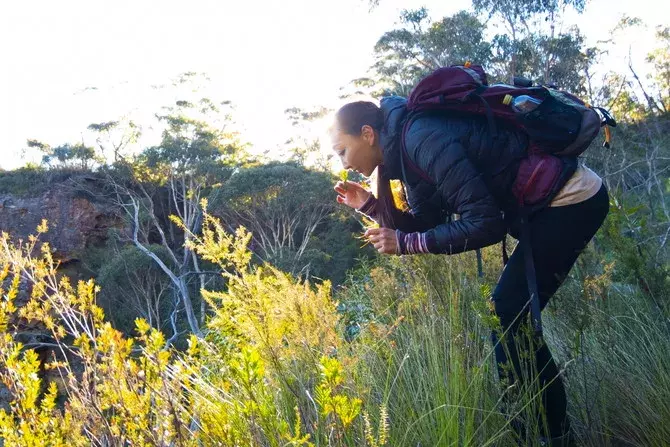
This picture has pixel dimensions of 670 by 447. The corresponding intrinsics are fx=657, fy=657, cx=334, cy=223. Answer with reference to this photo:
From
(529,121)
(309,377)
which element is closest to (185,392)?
(309,377)

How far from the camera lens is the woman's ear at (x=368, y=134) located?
6.36ft

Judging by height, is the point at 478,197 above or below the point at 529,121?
below

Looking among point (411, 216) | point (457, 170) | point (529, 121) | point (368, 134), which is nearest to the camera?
point (457, 170)

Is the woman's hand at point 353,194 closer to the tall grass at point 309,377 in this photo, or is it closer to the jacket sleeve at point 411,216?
the jacket sleeve at point 411,216

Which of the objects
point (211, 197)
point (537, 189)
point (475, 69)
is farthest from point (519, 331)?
point (211, 197)

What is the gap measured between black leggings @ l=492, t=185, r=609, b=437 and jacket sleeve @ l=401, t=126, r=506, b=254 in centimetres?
17

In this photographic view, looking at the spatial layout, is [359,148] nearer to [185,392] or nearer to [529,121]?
[529,121]

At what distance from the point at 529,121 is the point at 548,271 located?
44 centimetres

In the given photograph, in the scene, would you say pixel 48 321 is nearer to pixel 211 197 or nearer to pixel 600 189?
pixel 600 189

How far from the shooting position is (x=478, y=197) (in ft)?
5.64

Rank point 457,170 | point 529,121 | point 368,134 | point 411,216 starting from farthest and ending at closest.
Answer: point 411,216 → point 368,134 → point 529,121 → point 457,170

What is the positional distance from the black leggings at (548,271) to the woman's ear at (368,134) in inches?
20.6

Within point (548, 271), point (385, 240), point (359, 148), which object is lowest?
point (548, 271)

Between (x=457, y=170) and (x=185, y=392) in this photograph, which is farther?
(x=185, y=392)
